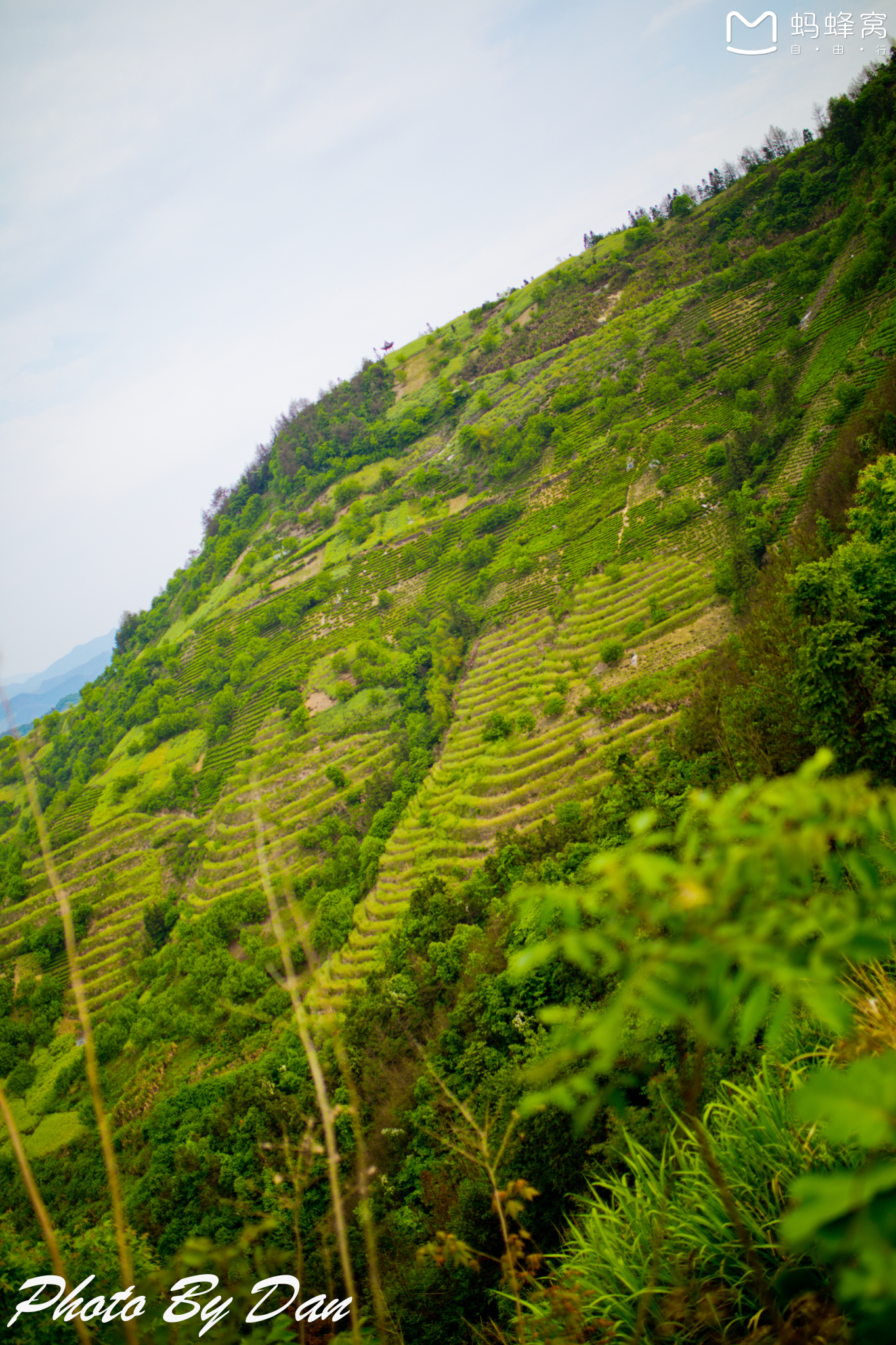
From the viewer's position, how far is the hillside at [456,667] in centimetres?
2064

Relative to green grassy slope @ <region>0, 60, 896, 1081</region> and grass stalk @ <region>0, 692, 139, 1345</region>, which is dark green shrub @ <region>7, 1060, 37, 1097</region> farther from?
grass stalk @ <region>0, 692, 139, 1345</region>

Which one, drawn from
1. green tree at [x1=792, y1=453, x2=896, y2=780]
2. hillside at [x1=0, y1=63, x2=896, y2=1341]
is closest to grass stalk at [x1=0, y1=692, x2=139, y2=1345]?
hillside at [x1=0, y1=63, x2=896, y2=1341]

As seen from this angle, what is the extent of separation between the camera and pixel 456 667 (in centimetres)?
3516

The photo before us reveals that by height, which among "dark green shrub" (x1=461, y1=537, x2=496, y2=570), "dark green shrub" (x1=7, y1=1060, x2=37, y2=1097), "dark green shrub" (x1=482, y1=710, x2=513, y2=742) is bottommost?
"dark green shrub" (x1=7, y1=1060, x2=37, y2=1097)

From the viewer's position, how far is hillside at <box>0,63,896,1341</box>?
67.7 ft

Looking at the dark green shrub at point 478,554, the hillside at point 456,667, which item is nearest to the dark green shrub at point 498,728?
the hillside at point 456,667

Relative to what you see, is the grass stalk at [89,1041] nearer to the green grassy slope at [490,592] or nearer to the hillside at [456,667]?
the hillside at [456,667]

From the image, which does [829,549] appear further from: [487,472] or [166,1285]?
[487,472]

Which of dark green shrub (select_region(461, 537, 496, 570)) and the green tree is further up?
dark green shrub (select_region(461, 537, 496, 570))

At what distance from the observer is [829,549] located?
14.2m

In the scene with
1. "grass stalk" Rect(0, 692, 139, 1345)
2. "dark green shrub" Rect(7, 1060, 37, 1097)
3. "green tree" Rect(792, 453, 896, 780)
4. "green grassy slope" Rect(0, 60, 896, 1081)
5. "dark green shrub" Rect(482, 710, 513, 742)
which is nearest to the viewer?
"grass stalk" Rect(0, 692, 139, 1345)

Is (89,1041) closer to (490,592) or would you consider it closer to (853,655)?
(853,655)

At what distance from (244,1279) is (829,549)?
16.2 m

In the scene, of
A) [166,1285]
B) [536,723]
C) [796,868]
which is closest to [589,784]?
[536,723]
